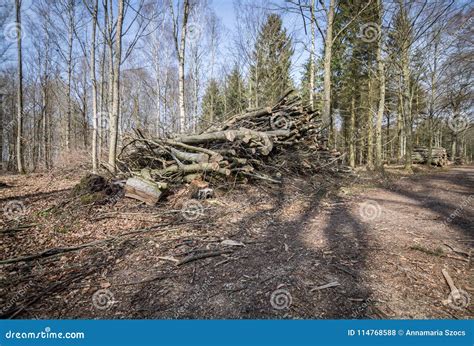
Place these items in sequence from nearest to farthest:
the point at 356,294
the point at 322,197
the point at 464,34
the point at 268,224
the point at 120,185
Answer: the point at 356,294 → the point at 268,224 → the point at 120,185 → the point at 322,197 → the point at 464,34

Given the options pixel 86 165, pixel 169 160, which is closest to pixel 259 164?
pixel 169 160

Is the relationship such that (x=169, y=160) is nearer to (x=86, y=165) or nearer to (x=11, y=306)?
(x=11, y=306)

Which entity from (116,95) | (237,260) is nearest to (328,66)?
(116,95)

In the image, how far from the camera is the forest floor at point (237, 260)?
209 centimetres

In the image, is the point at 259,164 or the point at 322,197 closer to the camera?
the point at 322,197

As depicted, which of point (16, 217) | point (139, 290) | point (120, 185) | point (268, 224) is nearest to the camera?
point (139, 290)

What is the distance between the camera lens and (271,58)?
61.4ft

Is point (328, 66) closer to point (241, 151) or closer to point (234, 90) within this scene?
point (241, 151)

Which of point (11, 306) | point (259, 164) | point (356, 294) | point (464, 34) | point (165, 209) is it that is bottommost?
point (11, 306)

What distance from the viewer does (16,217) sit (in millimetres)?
4344

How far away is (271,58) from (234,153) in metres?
15.9

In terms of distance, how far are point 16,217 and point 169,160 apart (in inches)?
132

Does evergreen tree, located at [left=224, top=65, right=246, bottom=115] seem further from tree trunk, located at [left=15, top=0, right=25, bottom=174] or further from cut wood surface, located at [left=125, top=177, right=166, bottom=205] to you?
cut wood surface, located at [left=125, top=177, right=166, bottom=205]

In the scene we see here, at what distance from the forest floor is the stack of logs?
0.81m
